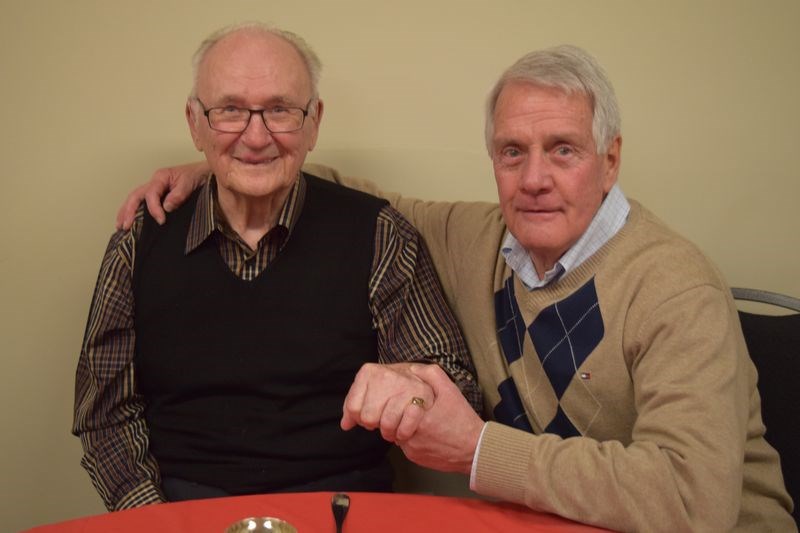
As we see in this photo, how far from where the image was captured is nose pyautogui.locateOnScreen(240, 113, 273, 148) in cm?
195

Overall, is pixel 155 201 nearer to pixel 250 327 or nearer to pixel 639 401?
pixel 250 327

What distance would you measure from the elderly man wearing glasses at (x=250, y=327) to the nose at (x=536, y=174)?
1.36 feet

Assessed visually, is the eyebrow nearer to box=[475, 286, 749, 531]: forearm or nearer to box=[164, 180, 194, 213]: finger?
box=[164, 180, 194, 213]: finger

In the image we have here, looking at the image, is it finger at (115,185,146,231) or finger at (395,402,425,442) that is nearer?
finger at (395,402,425,442)

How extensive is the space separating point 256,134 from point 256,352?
1.70 feet

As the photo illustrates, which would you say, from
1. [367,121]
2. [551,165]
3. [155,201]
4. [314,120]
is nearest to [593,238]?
[551,165]

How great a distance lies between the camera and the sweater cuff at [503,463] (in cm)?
147

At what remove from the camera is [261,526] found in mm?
1311

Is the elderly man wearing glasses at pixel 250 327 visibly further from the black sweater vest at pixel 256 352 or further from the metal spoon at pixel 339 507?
the metal spoon at pixel 339 507

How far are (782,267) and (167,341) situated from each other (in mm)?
1849

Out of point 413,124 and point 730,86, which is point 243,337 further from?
point 730,86

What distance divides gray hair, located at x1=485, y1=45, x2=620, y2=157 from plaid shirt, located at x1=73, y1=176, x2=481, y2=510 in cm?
54

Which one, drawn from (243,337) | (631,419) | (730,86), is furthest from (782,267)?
(243,337)

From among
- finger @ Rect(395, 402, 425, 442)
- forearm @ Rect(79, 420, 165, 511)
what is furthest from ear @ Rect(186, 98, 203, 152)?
finger @ Rect(395, 402, 425, 442)
